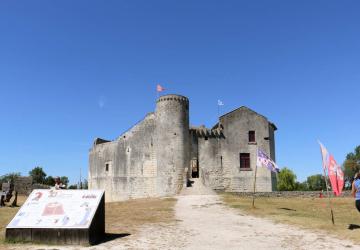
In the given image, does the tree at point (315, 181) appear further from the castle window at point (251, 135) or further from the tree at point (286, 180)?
the castle window at point (251, 135)

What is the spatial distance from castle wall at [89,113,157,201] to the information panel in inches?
912

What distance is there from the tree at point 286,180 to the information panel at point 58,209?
210 ft

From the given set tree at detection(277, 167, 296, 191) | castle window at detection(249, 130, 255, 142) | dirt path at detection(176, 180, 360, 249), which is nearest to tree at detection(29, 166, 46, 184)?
tree at detection(277, 167, 296, 191)

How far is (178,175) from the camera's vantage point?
33844 mm

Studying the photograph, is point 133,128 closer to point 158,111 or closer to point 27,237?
point 158,111

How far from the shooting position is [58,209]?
435 inches

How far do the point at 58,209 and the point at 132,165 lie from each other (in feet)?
83.6

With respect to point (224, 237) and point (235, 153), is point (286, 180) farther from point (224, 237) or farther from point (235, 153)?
point (224, 237)

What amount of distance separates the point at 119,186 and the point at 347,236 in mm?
27372

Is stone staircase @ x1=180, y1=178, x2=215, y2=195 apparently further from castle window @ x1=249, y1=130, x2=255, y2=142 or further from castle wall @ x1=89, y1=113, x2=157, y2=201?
castle window @ x1=249, y1=130, x2=255, y2=142

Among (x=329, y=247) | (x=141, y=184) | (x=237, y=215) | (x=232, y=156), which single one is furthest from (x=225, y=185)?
(x=329, y=247)

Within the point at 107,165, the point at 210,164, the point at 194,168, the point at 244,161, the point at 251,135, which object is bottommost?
the point at 194,168

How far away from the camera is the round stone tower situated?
3388cm

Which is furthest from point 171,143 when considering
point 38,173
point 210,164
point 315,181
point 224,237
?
point 315,181
